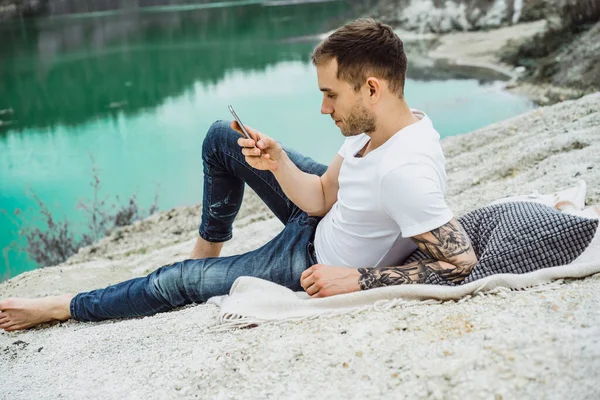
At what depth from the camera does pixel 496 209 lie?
2.48 meters

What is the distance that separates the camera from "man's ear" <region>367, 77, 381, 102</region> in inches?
85.7

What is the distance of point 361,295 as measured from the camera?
219 centimetres

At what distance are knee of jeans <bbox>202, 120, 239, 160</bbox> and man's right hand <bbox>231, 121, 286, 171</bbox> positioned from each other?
25 cm

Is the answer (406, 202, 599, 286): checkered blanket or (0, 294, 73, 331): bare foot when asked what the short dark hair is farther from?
(0, 294, 73, 331): bare foot

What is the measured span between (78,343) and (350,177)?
53.6 inches

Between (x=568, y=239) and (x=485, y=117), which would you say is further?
(x=485, y=117)

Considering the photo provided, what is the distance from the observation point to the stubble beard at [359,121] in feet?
7.28

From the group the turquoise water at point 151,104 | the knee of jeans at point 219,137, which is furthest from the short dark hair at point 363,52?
the turquoise water at point 151,104

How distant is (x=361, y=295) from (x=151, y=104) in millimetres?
13667

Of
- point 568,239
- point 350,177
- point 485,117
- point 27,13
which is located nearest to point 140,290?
point 350,177

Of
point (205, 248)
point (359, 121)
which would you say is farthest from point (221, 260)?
point (359, 121)

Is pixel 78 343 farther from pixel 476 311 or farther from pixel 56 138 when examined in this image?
pixel 56 138

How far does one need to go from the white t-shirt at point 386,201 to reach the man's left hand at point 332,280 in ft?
0.40

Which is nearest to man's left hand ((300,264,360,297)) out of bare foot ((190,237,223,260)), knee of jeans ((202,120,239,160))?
knee of jeans ((202,120,239,160))
